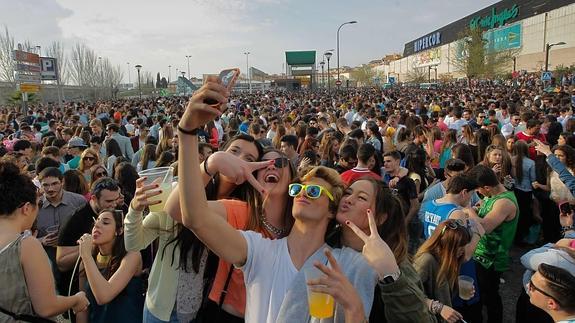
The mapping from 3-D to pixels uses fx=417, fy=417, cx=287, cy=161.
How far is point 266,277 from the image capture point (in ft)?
6.75

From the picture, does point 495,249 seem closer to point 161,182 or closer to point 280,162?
point 280,162

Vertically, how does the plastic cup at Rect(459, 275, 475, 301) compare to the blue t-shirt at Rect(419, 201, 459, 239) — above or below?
below

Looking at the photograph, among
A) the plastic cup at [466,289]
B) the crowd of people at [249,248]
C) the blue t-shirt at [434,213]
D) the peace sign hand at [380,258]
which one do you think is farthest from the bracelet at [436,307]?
the peace sign hand at [380,258]

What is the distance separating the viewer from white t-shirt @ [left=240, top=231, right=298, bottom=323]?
200 cm

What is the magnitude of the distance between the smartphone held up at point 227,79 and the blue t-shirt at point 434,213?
2935mm

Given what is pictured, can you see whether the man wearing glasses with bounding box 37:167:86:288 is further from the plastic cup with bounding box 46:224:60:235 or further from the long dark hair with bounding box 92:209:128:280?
the long dark hair with bounding box 92:209:128:280

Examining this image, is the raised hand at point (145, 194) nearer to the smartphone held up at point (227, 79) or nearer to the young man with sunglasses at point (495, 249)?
the smartphone held up at point (227, 79)

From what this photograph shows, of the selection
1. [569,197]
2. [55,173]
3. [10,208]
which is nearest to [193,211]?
[10,208]

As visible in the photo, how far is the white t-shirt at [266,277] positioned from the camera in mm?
2002

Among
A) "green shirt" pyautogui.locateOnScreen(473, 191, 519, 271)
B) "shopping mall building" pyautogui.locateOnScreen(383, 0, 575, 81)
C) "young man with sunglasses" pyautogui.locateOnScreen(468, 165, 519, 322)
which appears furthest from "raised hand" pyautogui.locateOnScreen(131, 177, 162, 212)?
"shopping mall building" pyautogui.locateOnScreen(383, 0, 575, 81)

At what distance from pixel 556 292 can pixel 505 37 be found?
218 feet

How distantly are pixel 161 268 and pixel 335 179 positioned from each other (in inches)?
47.5

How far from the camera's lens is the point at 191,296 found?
8.30ft

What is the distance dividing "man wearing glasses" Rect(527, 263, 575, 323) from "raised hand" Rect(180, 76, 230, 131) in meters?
2.43
